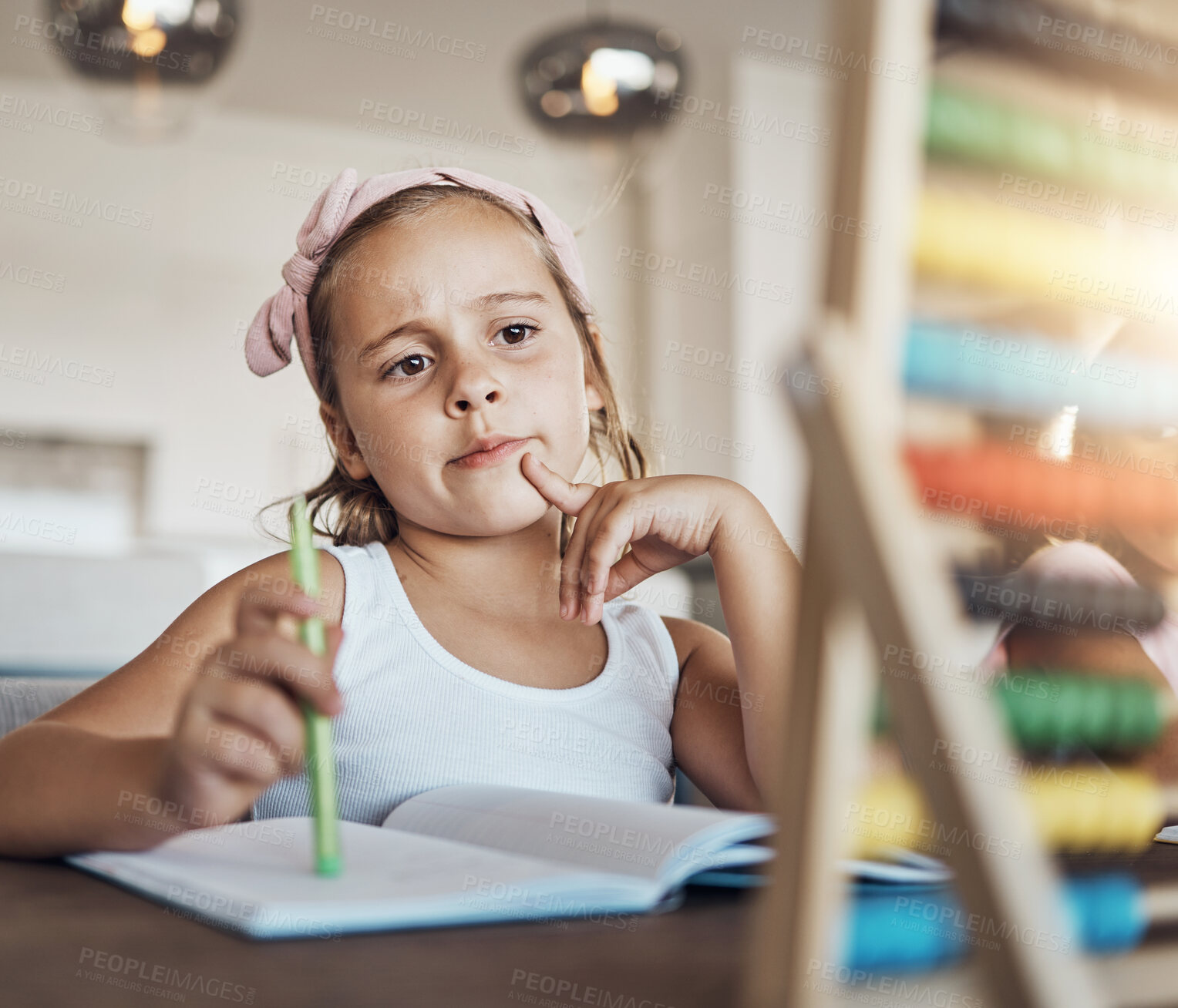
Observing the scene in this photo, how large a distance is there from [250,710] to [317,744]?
0.04 meters

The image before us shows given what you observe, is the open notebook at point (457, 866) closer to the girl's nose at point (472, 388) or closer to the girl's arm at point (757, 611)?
the girl's arm at point (757, 611)

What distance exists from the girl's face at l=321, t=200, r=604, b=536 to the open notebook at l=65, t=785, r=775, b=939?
391 millimetres

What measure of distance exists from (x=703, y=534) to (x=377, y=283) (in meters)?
0.40

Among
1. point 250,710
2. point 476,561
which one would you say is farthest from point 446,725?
point 250,710

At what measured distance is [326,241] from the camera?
110cm

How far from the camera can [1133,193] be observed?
37 cm

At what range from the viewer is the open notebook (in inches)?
16.9

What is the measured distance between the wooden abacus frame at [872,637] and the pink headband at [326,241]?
32.6 inches

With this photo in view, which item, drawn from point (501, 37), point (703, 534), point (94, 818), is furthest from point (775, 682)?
point (501, 37)

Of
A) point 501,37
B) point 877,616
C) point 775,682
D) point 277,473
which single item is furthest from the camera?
point 277,473

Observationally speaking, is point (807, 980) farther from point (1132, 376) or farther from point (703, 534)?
point (703, 534)

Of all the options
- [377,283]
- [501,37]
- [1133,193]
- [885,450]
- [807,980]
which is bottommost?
[807,980]

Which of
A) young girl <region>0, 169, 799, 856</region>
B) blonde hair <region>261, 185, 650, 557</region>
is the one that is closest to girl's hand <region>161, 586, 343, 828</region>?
young girl <region>0, 169, 799, 856</region>

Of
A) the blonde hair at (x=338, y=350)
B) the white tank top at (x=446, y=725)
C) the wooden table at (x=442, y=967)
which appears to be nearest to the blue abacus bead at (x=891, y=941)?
the wooden table at (x=442, y=967)
